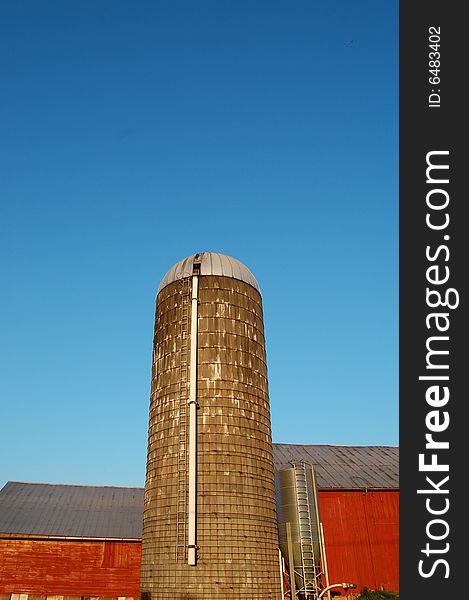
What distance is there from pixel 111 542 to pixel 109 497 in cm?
578

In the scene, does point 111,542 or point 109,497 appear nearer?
point 111,542

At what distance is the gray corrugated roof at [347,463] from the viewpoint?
31.3 meters

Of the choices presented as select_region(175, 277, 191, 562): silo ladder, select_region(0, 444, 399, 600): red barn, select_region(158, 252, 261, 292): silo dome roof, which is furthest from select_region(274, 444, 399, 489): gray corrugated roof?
select_region(158, 252, 261, 292): silo dome roof

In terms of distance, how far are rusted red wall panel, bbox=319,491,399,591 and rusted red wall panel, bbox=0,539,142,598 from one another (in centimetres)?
1040

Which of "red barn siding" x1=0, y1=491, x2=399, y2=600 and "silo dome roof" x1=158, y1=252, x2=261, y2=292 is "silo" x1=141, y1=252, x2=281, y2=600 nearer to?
"silo dome roof" x1=158, y1=252, x2=261, y2=292

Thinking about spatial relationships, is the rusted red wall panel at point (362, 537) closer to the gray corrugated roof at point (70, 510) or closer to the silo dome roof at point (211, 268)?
the gray corrugated roof at point (70, 510)

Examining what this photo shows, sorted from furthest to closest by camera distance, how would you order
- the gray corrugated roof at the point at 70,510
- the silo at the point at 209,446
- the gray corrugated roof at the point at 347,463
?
1. the gray corrugated roof at the point at 347,463
2. the gray corrugated roof at the point at 70,510
3. the silo at the point at 209,446

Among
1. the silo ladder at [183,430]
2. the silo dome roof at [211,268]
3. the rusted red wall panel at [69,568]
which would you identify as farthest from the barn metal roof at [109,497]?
the silo dome roof at [211,268]

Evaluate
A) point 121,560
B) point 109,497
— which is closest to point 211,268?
point 121,560

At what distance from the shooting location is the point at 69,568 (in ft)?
93.5

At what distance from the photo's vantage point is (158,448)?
20.6 metres

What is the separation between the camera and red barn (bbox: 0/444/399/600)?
28.1 meters

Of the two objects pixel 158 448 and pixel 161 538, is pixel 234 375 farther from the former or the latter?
pixel 161 538

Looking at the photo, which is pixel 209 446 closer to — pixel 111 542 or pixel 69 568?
pixel 111 542
